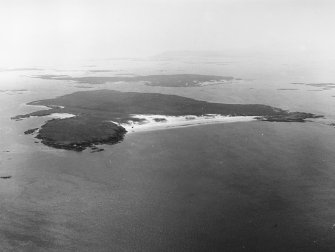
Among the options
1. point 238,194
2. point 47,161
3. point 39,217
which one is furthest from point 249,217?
point 47,161

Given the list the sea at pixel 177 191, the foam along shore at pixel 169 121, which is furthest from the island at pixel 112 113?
the sea at pixel 177 191

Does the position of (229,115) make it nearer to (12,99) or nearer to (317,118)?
(317,118)

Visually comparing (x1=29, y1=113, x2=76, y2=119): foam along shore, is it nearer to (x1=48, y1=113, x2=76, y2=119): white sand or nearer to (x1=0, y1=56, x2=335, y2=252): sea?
(x1=48, y1=113, x2=76, y2=119): white sand

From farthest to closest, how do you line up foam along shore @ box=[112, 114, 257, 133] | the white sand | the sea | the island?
1. the white sand
2. foam along shore @ box=[112, 114, 257, 133]
3. the island
4. the sea

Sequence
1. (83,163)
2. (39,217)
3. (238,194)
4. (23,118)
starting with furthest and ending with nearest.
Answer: (23,118)
(83,163)
(238,194)
(39,217)

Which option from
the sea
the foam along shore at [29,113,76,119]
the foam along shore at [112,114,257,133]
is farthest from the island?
the sea
